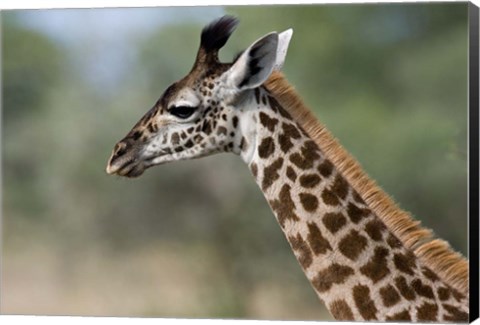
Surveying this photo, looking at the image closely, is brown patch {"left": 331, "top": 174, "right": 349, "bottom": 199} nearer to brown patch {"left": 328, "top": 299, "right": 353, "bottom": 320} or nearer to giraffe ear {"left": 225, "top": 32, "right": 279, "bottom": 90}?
brown patch {"left": 328, "top": 299, "right": 353, "bottom": 320}

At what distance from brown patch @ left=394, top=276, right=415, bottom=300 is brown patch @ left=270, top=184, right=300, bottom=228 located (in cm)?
66

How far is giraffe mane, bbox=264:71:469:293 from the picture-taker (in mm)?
6395

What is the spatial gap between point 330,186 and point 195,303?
1.57m

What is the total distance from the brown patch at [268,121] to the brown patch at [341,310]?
104cm

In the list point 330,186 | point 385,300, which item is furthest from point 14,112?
point 385,300

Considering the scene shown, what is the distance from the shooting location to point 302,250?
21.5 feet

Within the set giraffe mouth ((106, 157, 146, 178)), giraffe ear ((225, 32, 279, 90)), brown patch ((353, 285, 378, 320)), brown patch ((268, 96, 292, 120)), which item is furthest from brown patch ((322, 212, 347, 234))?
giraffe mouth ((106, 157, 146, 178))

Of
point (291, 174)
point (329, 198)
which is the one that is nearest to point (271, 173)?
point (291, 174)

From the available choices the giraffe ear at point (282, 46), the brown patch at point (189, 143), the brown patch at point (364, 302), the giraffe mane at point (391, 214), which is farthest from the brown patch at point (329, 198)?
the giraffe ear at point (282, 46)

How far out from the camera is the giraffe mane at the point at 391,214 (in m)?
6.39

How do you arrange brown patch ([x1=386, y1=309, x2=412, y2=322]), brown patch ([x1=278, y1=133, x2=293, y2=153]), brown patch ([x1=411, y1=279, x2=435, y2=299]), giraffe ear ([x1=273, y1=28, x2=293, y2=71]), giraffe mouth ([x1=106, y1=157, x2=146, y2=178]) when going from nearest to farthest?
brown patch ([x1=411, y1=279, x2=435, y2=299]) < brown patch ([x1=386, y1=309, x2=412, y2=322]) < brown patch ([x1=278, y1=133, x2=293, y2=153]) < giraffe mouth ([x1=106, y1=157, x2=146, y2=178]) < giraffe ear ([x1=273, y1=28, x2=293, y2=71])

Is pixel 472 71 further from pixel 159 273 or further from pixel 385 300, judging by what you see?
pixel 159 273

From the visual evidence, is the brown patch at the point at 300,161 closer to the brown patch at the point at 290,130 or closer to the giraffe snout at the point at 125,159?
the brown patch at the point at 290,130

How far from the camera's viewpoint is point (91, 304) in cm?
794
